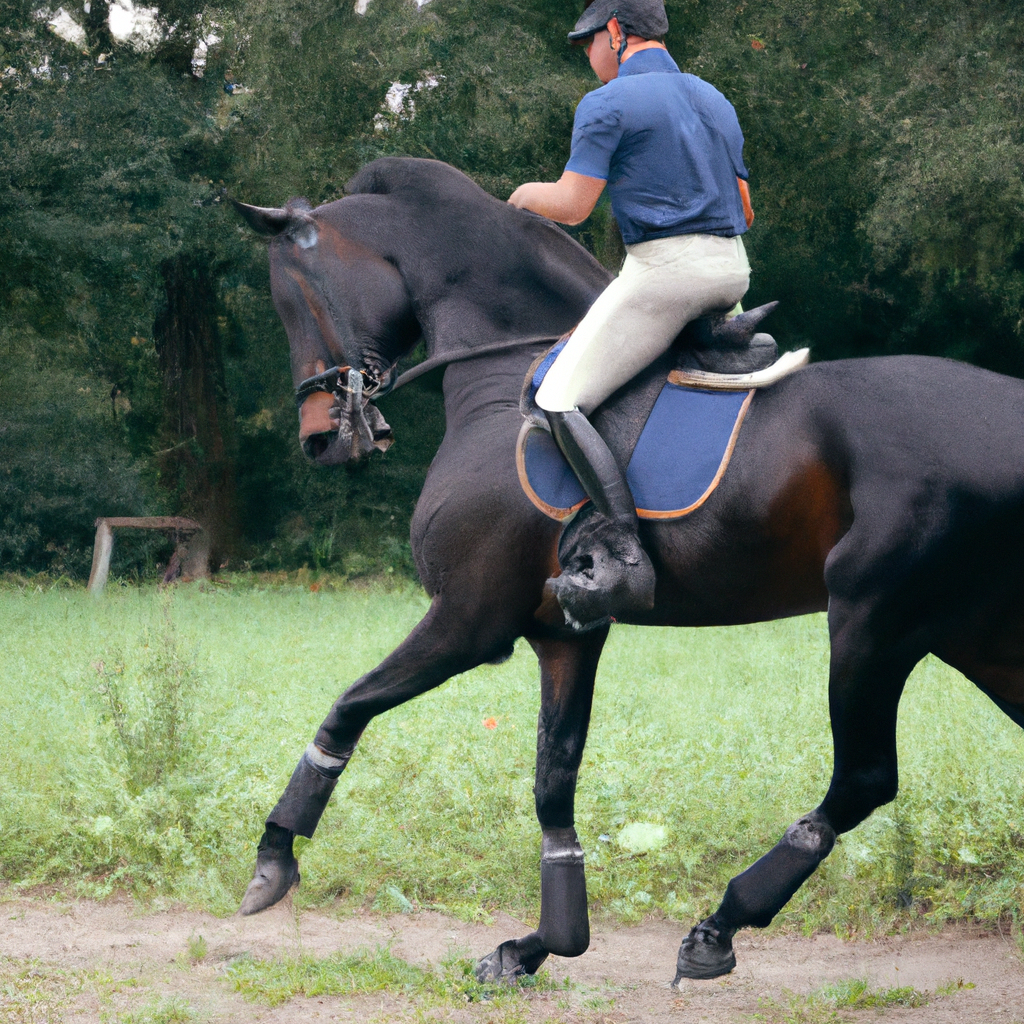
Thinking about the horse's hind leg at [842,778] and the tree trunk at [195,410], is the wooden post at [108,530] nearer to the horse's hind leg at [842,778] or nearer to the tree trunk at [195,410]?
the tree trunk at [195,410]

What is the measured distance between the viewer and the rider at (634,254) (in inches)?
142

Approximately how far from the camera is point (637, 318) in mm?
3701

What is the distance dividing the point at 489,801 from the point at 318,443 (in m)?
2.02

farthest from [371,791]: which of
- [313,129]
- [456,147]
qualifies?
[313,129]

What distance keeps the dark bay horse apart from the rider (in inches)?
5.9

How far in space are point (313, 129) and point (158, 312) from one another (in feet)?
14.4

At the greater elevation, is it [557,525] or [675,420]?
[675,420]

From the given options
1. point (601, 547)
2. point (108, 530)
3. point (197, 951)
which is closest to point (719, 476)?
point (601, 547)

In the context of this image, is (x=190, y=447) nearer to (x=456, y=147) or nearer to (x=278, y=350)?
(x=278, y=350)

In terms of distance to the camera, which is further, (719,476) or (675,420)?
(675,420)

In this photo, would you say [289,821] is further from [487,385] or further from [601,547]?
[487,385]

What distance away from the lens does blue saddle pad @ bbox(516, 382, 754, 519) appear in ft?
11.7

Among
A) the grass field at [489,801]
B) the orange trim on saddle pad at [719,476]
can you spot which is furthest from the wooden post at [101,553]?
the orange trim on saddle pad at [719,476]

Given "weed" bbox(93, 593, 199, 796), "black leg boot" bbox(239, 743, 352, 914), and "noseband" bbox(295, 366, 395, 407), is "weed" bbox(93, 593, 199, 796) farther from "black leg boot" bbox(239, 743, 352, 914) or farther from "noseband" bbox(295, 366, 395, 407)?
"noseband" bbox(295, 366, 395, 407)
